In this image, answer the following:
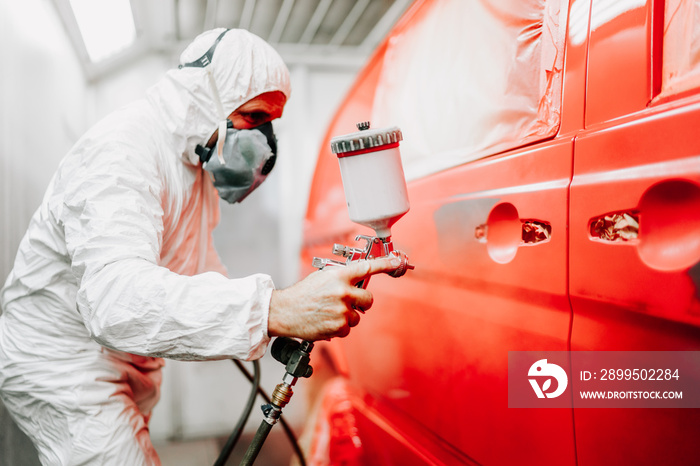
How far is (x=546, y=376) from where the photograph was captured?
0.91 metres

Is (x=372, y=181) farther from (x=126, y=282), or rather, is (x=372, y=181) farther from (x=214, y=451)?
(x=214, y=451)

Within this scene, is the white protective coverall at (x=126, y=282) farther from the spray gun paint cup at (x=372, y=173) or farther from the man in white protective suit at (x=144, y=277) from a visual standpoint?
the spray gun paint cup at (x=372, y=173)

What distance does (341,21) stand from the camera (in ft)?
12.2

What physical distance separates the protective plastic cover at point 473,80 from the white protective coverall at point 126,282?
41 cm

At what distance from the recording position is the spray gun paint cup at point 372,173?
928 millimetres

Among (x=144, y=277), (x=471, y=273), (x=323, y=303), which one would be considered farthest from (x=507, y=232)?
(x=144, y=277)

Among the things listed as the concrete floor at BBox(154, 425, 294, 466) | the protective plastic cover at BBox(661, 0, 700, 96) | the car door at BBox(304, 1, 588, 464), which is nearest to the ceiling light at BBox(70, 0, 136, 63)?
the car door at BBox(304, 1, 588, 464)

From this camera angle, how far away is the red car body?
0.70 meters

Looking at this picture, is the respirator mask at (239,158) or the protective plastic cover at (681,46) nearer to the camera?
the protective plastic cover at (681,46)

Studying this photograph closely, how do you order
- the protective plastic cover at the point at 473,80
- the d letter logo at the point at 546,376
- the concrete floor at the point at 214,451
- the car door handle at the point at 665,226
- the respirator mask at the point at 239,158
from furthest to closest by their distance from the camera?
the concrete floor at the point at 214,451 < the respirator mask at the point at 239,158 < the protective plastic cover at the point at 473,80 < the d letter logo at the point at 546,376 < the car door handle at the point at 665,226

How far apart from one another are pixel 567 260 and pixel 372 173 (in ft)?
1.23

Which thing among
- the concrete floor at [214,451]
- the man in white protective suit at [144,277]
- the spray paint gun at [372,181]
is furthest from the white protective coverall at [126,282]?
the concrete floor at [214,451]

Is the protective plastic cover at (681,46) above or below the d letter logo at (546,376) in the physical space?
above

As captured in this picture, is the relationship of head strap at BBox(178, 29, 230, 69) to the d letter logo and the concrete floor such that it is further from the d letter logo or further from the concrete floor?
the concrete floor
